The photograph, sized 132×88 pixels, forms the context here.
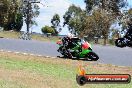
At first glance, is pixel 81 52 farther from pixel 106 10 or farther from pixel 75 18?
pixel 75 18

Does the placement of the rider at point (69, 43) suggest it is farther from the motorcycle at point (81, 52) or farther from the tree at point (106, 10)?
the tree at point (106, 10)

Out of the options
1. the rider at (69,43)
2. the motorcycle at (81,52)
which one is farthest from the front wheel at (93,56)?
Answer: the rider at (69,43)

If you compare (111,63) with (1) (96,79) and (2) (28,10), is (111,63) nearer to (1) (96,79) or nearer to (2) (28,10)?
(1) (96,79)

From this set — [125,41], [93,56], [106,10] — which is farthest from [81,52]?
[106,10]

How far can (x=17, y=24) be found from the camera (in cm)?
10200

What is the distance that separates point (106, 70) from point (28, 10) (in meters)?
84.9

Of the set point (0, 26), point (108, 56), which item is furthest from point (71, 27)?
point (108, 56)

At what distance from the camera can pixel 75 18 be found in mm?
97000

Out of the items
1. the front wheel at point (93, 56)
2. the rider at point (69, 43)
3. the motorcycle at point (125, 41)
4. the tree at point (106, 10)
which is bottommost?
the front wheel at point (93, 56)

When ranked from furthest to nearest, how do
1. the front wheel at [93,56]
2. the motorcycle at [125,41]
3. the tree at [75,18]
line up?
the tree at [75,18] → the front wheel at [93,56] → the motorcycle at [125,41]

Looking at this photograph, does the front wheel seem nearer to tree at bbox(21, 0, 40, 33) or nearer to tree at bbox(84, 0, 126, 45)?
tree at bbox(84, 0, 126, 45)

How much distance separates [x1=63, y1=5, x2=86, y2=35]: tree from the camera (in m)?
87.7

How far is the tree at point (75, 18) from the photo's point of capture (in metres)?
87.7

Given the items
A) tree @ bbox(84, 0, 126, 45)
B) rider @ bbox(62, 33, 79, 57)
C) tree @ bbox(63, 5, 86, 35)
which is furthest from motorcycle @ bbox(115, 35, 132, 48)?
tree @ bbox(63, 5, 86, 35)
